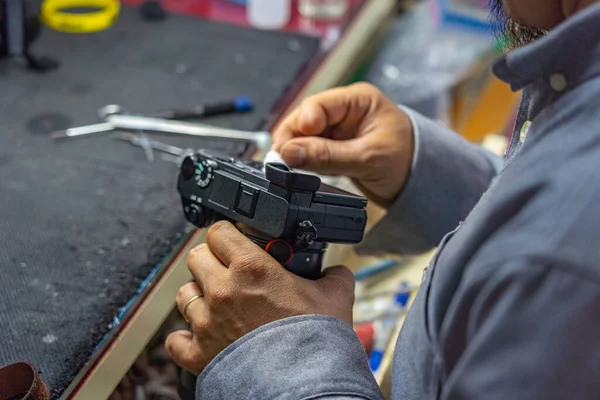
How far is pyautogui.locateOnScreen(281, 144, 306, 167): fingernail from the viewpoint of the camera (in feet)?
2.25

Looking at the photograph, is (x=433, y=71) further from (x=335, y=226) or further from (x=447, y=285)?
(x=447, y=285)

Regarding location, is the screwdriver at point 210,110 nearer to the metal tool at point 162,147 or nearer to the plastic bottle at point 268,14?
the metal tool at point 162,147

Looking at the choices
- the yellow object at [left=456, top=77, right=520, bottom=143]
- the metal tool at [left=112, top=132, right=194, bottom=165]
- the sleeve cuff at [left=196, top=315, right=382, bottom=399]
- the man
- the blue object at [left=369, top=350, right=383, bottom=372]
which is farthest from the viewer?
the yellow object at [left=456, top=77, right=520, bottom=143]

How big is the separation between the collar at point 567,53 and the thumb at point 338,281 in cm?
25

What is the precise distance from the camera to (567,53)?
38cm

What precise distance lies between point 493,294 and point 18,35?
2.71 feet

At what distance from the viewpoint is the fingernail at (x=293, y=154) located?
2.25ft

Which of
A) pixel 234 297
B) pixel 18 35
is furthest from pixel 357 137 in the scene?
pixel 18 35

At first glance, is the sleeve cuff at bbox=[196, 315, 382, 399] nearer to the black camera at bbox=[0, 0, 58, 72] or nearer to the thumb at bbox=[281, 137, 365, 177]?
the thumb at bbox=[281, 137, 365, 177]

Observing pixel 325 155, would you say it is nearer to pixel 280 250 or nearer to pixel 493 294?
pixel 280 250

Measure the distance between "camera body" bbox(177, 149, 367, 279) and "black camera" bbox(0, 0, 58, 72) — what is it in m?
0.45

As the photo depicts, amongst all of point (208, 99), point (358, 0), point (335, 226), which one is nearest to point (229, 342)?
point (335, 226)

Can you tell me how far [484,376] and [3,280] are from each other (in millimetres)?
447

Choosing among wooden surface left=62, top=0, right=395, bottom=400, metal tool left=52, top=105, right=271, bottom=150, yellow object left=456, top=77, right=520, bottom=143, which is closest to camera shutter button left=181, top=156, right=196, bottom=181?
wooden surface left=62, top=0, right=395, bottom=400
